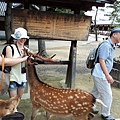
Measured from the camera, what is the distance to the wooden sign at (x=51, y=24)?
4.40 metres

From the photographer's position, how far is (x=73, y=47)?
17.2 feet

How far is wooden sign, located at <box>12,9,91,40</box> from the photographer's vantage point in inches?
173

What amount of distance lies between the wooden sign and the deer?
1.29 metres

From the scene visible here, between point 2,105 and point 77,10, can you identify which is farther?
point 77,10

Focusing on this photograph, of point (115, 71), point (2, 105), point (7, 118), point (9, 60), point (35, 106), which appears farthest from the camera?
point (115, 71)

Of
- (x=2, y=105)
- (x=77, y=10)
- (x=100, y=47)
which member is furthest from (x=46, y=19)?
(x=2, y=105)

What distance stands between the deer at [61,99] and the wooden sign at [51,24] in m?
1.29

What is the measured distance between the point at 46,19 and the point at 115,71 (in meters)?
2.98

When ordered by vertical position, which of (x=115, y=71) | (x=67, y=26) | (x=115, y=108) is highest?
(x=67, y=26)

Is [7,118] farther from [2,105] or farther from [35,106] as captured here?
[35,106]

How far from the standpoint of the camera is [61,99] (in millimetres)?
3215

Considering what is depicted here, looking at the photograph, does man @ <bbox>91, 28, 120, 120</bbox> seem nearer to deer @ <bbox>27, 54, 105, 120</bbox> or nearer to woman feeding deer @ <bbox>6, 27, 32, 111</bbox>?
deer @ <bbox>27, 54, 105, 120</bbox>

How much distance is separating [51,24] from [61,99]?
1.96 m

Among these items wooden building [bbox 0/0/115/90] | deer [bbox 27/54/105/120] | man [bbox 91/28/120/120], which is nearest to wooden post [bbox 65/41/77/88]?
wooden building [bbox 0/0/115/90]
